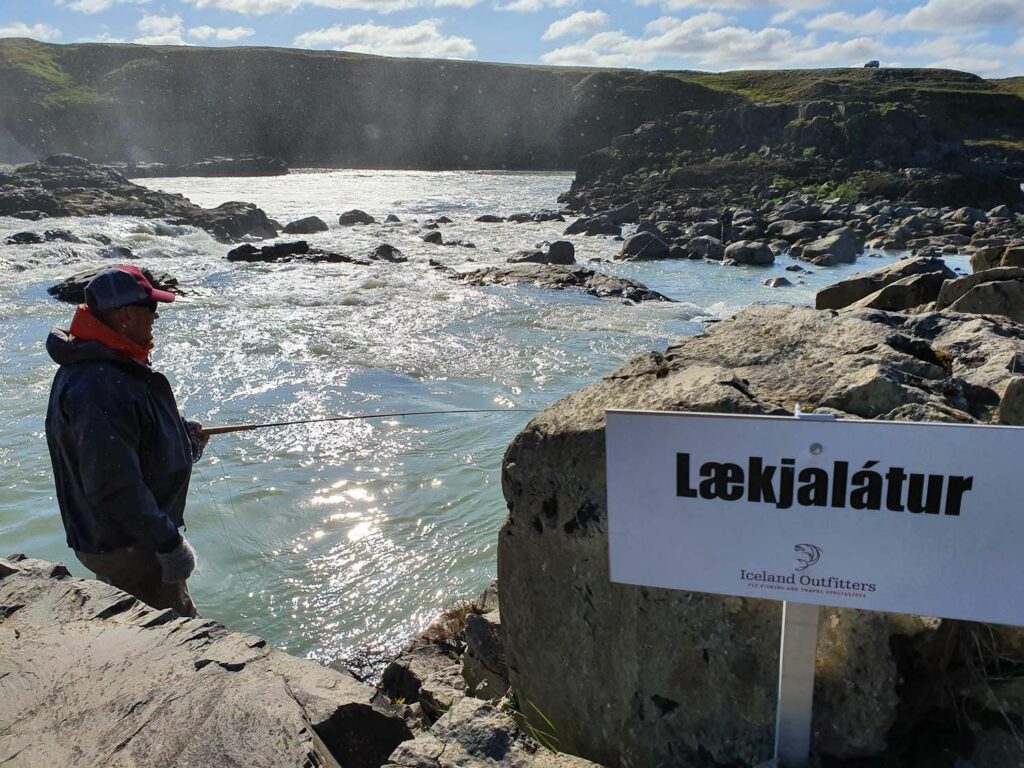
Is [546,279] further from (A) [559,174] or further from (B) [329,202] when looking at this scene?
(A) [559,174]

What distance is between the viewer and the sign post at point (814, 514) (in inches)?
76.9

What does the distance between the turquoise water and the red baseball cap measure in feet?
8.23

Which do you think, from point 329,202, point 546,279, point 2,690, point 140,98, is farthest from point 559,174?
point 2,690

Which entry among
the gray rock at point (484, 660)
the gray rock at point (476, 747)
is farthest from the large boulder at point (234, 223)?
the gray rock at point (476, 747)

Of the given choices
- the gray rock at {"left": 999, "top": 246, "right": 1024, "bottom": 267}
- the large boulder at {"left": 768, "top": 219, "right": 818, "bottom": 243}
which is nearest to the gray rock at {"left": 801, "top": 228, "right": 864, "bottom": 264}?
the large boulder at {"left": 768, "top": 219, "right": 818, "bottom": 243}

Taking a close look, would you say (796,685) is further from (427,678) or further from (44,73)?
(44,73)

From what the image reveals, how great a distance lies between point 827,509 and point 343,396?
9.40 meters

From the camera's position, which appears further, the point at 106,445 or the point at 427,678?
the point at 427,678

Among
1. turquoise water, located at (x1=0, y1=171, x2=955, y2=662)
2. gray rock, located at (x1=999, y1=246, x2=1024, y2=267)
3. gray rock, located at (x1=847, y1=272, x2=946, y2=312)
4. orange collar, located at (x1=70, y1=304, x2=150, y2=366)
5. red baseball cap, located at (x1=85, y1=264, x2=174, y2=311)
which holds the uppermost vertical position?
red baseball cap, located at (x1=85, y1=264, x2=174, y2=311)

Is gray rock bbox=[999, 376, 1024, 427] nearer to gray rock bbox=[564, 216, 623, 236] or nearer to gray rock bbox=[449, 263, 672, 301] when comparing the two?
gray rock bbox=[449, 263, 672, 301]

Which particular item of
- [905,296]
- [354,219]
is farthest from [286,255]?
[905,296]

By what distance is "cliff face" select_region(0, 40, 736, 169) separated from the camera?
85.2 meters

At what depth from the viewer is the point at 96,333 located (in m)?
3.88

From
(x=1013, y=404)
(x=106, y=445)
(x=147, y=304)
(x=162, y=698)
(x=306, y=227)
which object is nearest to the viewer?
(x=1013, y=404)
